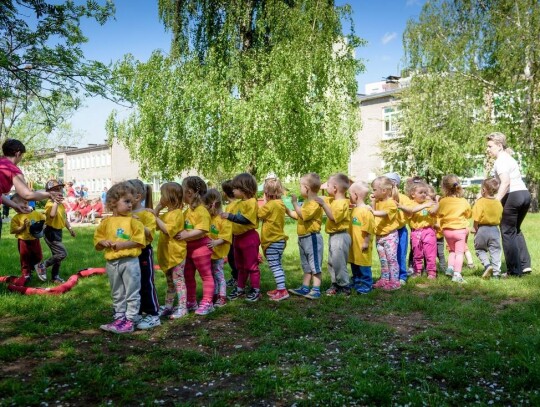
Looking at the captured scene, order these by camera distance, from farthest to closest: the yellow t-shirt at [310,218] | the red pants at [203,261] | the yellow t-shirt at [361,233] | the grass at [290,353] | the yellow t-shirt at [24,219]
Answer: the yellow t-shirt at [24,219] → the yellow t-shirt at [361,233] → the yellow t-shirt at [310,218] → the red pants at [203,261] → the grass at [290,353]

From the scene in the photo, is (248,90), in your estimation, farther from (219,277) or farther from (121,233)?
(121,233)

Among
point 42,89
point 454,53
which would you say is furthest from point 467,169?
point 42,89

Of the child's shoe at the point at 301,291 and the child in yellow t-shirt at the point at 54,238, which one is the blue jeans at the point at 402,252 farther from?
the child in yellow t-shirt at the point at 54,238

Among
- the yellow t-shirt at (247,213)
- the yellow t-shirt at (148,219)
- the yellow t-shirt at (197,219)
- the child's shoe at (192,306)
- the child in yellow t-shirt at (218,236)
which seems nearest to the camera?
the yellow t-shirt at (148,219)

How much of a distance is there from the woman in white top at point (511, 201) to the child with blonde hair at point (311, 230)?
310 centimetres

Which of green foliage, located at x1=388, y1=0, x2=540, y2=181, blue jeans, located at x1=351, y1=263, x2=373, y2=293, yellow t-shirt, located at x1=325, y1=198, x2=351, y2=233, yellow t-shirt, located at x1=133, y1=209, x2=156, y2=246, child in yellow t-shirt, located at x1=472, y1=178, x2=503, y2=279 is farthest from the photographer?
green foliage, located at x1=388, y1=0, x2=540, y2=181

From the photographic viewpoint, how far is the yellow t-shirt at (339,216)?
25.3ft

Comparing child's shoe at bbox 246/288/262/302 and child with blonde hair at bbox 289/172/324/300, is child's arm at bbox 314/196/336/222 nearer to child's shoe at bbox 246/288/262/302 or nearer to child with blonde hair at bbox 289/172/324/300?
child with blonde hair at bbox 289/172/324/300


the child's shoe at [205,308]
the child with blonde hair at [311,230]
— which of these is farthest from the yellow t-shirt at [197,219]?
the child with blonde hair at [311,230]

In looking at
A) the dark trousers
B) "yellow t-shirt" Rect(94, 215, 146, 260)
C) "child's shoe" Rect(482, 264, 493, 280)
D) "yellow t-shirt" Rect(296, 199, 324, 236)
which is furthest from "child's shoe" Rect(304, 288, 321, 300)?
the dark trousers

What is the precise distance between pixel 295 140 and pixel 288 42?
Result: 386 centimetres

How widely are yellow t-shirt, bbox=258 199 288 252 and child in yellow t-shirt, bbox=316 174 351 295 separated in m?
0.71

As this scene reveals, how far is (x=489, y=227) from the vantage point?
901 cm

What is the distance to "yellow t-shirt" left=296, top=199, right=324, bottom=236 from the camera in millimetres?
7586
